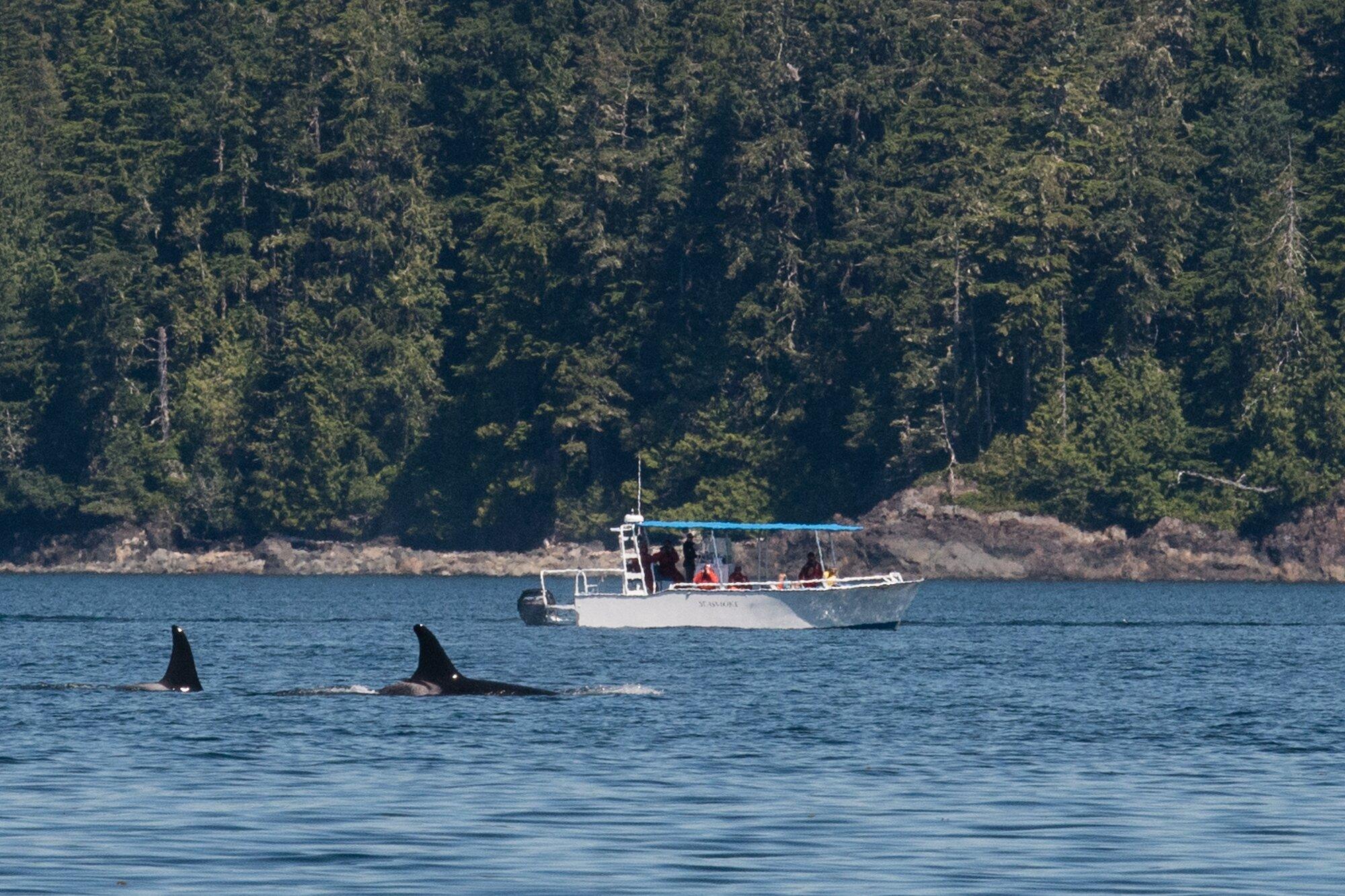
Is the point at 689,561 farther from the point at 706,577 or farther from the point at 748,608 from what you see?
the point at 748,608

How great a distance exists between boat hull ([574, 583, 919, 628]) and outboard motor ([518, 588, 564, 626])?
2668mm

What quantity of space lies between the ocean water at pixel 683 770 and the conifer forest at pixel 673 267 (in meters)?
60.0

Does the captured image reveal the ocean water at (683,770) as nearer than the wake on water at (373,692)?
Yes

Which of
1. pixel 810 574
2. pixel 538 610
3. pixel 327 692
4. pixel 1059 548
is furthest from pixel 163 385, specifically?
pixel 327 692

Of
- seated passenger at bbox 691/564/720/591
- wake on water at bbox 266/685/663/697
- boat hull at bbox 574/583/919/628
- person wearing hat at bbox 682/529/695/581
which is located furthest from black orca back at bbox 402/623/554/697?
person wearing hat at bbox 682/529/695/581

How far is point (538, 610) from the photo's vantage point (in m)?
72.2

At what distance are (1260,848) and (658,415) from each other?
10622 centimetres

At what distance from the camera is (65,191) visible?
148 meters

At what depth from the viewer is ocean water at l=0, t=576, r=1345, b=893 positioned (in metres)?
24.2

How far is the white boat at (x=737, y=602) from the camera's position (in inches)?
2670

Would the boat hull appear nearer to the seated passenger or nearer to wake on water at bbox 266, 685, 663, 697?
the seated passenger

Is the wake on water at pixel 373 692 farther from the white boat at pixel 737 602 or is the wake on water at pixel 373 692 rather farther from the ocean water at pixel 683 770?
the white boat at pixel 737 602

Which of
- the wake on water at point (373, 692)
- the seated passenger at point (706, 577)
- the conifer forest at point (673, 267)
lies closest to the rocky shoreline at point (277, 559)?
the conifer forest at point (673, 267)

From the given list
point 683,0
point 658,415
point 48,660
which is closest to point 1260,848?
point 48,660
